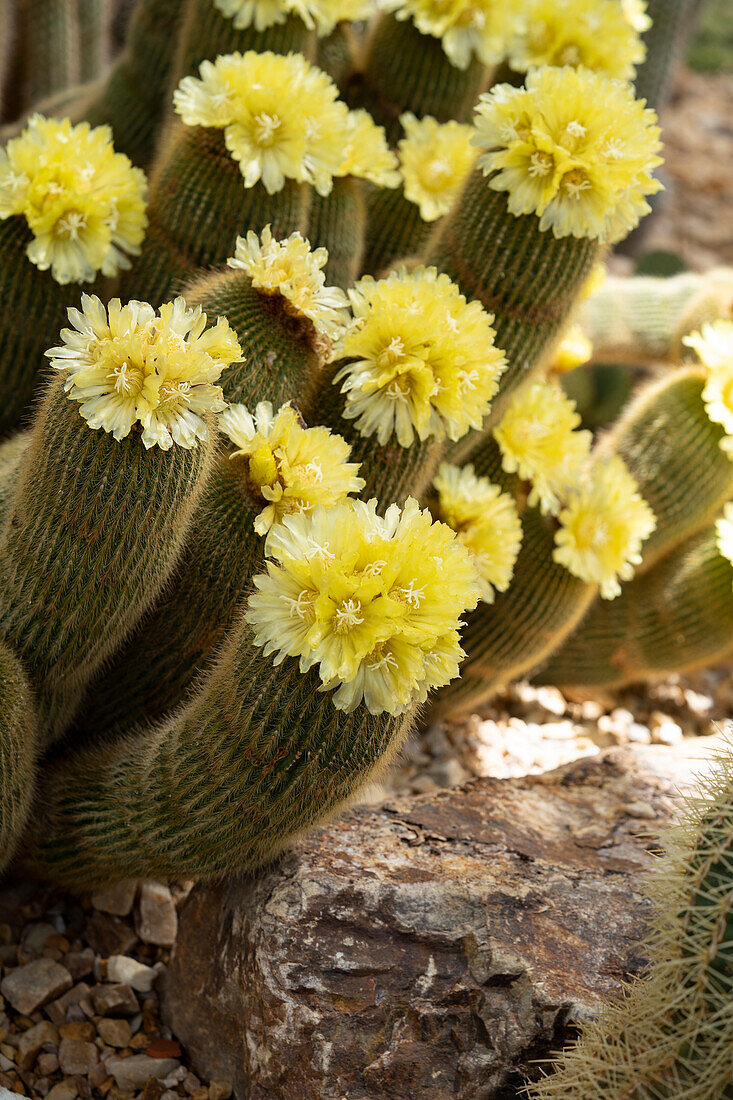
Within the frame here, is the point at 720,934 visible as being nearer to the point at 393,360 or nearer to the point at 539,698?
the point at 393,360

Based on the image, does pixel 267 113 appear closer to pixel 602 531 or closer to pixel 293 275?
pixel 293 275

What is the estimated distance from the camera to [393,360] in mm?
1819

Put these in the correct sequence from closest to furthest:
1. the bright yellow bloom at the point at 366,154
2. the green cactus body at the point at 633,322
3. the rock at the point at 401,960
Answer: the rock at the point at 401,960
the bright yellow bloom at the point at 366,154
the green cactus body at the point at 633,322

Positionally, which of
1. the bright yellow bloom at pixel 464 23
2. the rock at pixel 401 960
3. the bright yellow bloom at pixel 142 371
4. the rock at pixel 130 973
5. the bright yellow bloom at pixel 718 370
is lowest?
the rock at pixel 130 973

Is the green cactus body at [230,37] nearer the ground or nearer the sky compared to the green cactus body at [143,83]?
nearer the sky

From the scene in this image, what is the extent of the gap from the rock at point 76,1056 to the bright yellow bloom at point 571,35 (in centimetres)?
232

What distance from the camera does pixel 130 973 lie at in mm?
1979

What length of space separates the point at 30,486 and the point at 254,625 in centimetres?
47

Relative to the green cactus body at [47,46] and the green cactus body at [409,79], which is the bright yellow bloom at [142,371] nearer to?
the green cactus body at [409,79]

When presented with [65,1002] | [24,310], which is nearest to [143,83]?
[24,310]

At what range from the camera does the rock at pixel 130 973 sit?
1.97 metres

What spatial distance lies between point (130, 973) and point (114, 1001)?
3.0 inches

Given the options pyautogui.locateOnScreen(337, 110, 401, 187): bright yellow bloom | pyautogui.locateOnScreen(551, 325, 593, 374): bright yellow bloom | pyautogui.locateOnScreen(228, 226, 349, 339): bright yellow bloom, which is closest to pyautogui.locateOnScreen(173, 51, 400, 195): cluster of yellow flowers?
pyautogui.locateOnScreen(337, 110, 401, 187): bright yellow bloom

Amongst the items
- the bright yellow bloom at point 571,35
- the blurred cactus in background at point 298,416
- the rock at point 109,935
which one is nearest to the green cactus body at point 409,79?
the blurred cactus in background at point 298,416
